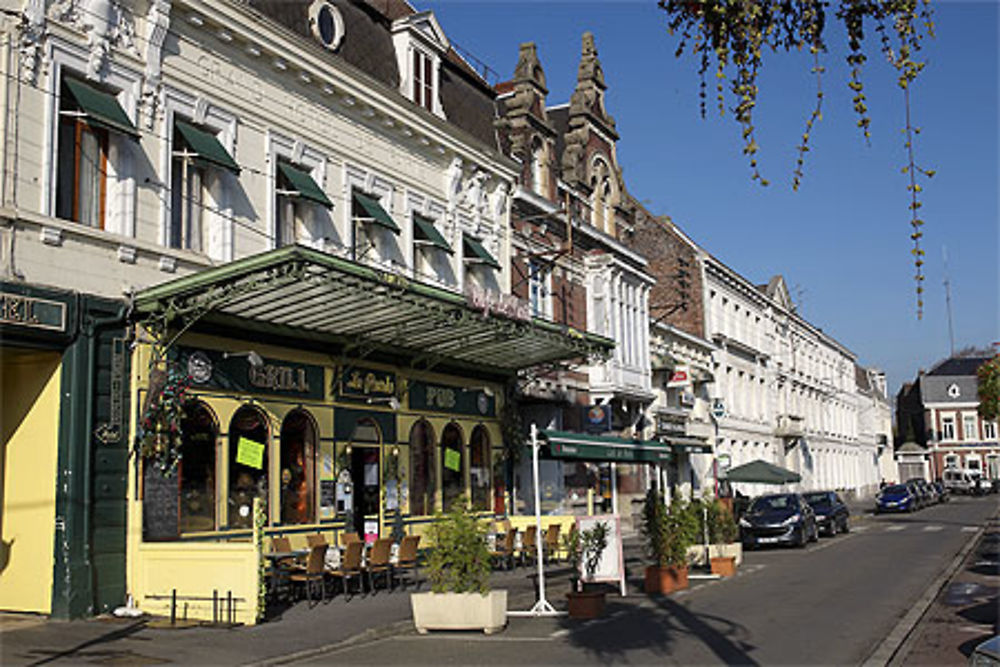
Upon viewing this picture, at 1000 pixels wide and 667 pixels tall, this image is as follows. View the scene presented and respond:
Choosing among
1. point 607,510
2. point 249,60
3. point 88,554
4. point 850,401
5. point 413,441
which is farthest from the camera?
point 850,401

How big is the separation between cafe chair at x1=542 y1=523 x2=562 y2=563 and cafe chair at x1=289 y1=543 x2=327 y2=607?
7365mm

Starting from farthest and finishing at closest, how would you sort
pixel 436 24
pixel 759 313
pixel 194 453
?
pixel 759 313, pixel 436 24, pixel 194 453

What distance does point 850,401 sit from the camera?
79.6 meters

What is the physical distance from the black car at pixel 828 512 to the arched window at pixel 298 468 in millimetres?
17970

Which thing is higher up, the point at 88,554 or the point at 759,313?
the point at 759,313

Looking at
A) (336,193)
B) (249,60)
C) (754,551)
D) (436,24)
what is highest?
(436,24)

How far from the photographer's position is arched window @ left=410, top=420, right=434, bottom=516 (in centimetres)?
2148

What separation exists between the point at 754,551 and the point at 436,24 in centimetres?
1592

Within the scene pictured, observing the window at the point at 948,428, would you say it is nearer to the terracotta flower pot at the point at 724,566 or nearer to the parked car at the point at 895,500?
the parked car at the point at 895,500

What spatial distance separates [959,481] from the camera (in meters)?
80.4

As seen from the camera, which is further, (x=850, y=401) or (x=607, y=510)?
(x=850, y=401)

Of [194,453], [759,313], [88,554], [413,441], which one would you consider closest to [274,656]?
[88,554]

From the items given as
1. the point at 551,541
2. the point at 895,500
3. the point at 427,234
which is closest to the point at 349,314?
the point at 427,234

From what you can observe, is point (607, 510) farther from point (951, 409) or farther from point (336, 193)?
point (951, 409)
